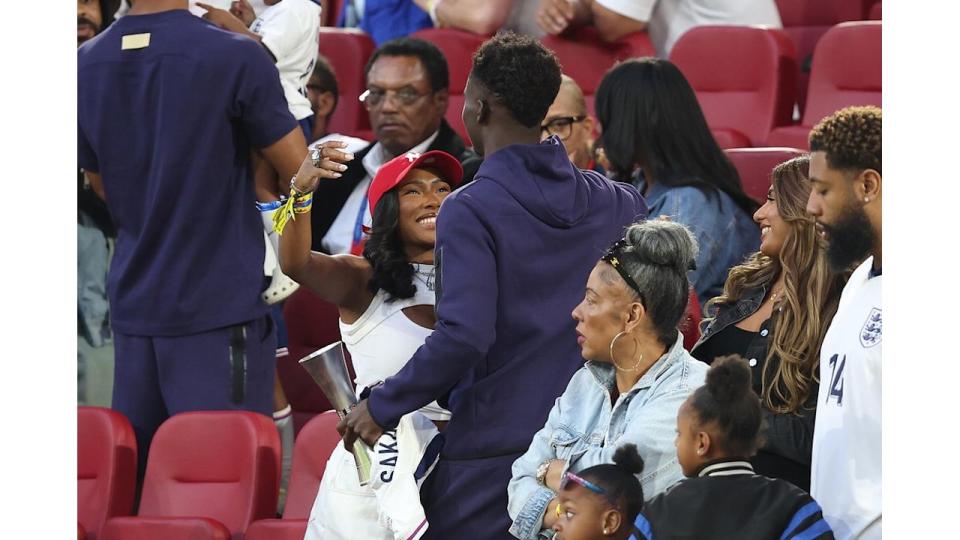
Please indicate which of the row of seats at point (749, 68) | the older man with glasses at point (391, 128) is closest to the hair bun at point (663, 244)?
the older man with glasses at point (391, 128)

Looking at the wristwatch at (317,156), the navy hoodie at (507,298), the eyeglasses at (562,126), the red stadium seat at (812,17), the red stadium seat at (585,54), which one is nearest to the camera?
the navy hoodie at (507,298)

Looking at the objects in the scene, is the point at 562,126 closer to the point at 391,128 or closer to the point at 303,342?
the point at 391,128

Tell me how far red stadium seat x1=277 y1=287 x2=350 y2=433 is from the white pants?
172cm

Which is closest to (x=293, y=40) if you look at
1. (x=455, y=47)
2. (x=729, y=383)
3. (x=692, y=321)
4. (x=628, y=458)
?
(x=455, y=47)

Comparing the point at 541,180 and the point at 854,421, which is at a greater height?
the point at 541,180

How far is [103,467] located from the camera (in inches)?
155

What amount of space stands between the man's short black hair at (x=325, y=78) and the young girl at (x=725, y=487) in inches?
136

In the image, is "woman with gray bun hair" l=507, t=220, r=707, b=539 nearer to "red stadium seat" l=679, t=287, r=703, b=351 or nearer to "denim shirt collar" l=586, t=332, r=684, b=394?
"denim shirt collar" l=586, t=332, r=684, b=394

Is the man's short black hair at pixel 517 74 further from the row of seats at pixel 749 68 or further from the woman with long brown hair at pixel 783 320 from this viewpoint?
the row of seats at pixel 749 68

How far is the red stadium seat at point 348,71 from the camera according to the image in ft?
20.0

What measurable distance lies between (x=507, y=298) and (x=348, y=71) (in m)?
3.39

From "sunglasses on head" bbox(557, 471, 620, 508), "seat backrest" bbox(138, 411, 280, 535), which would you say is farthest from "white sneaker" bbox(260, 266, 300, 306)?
"sunglasses on head" bbox(557, 471, 620, 508)

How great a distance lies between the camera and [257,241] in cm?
404
